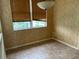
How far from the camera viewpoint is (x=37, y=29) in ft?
13.5

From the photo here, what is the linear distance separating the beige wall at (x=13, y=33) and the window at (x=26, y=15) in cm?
18

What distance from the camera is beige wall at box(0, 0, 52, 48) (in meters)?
3.35

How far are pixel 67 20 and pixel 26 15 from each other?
155 centimetres

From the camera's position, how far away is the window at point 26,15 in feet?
12.0

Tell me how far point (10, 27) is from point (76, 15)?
2.28 meters

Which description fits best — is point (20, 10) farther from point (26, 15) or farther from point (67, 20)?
point (67, 20)

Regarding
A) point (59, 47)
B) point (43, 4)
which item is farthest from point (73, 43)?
point (43, 4)

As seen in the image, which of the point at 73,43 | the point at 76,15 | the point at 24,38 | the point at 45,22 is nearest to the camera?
the point at 76,15

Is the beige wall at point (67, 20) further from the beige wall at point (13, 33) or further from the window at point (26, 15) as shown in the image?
the window at point (26, 15)

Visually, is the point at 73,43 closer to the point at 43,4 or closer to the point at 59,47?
the point at 59,47

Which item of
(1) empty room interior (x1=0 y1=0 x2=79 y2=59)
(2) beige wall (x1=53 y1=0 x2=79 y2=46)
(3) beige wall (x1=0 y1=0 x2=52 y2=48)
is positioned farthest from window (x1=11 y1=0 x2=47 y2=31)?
(2) beige wall (x1=53 y1=0 x2=79 y2=46)

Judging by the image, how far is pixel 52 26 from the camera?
454 cm

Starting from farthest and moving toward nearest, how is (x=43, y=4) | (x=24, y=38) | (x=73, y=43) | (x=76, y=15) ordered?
(x=24, y=38), (x=73, y=43), (x=76, y=15), (x=43, y=4)

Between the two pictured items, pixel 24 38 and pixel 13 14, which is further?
pixel 24 38
